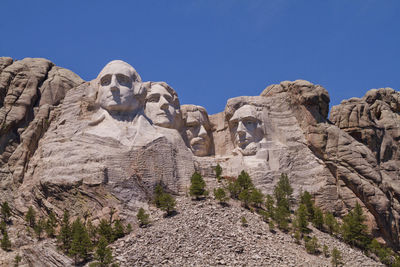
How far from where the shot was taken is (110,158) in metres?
35.7

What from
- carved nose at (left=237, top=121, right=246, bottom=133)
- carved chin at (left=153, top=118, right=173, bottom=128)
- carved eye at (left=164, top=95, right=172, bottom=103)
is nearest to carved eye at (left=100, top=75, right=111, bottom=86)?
carved chin at (left=153, top=118, right=173, bottom=128)

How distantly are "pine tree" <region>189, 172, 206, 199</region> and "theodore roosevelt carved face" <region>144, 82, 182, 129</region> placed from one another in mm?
4302

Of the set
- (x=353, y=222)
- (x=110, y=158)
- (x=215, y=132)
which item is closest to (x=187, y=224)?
(x=110, y=158)

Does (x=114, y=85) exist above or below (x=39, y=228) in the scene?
above

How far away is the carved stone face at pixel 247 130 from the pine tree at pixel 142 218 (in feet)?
26.3

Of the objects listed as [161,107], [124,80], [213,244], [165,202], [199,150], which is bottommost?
[213,244]

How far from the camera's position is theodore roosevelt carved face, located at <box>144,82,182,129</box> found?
40.0 m

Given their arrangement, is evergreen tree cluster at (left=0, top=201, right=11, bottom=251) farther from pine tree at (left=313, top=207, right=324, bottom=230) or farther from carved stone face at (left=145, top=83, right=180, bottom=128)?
pine tree at (left=313, top=207, right=324, bottom=230)

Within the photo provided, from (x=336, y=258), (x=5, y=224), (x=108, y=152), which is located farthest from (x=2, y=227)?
(x=336, y=258)

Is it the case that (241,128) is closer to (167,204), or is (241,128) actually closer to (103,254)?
(167,204)

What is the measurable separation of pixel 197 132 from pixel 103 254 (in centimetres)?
1280

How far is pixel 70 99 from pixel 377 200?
1463 centimetres

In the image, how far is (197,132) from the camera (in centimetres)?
4216

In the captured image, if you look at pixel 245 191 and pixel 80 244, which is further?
pixel 245 191
